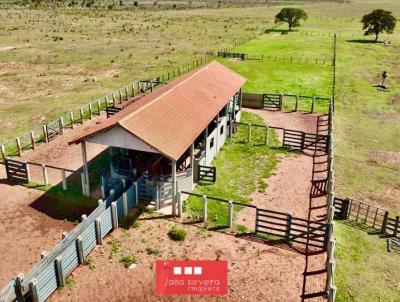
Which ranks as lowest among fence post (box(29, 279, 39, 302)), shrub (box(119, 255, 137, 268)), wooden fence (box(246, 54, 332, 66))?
shrub (box(119, 255, 137, 268))

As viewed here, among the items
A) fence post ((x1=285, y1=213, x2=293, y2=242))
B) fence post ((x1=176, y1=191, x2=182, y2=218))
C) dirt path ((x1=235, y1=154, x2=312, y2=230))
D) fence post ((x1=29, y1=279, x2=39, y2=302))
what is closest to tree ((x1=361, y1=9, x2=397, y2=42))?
dirt path ((x1=235, y1=154, x2=312, y2=230))

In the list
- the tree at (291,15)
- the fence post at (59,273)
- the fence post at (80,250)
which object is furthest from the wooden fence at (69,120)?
the tree at (291,15)

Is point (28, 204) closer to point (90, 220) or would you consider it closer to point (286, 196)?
point (90, 220)

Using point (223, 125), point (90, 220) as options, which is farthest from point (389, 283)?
point (223, 125)

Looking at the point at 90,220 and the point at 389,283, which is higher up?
the point at 90,220

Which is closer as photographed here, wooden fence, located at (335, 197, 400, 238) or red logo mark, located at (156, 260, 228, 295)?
red logo mark, located at (156, 260, 228, 295)

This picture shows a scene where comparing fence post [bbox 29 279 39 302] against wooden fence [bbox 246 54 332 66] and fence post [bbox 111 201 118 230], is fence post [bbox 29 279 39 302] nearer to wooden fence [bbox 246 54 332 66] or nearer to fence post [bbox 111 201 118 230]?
fence post [bbox 111 201 118 230]

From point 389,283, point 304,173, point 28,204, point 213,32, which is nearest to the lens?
point 389,283
